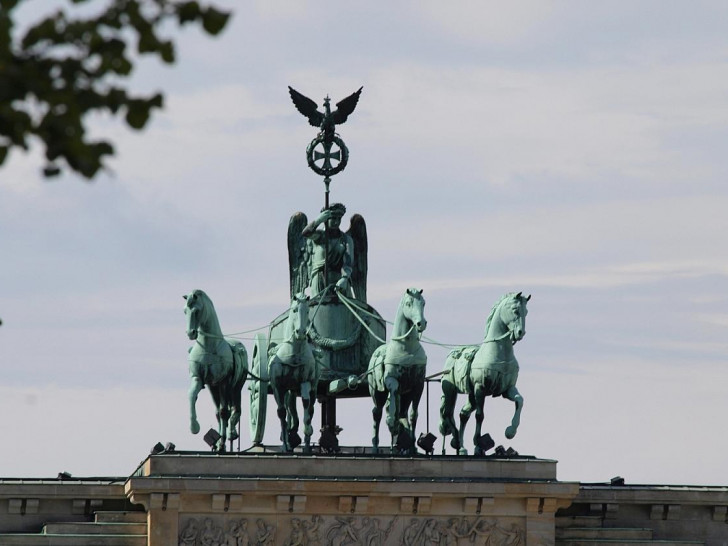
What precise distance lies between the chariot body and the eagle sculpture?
1722 millimetres

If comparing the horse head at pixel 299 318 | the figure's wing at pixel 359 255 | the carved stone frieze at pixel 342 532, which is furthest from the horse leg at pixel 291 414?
the figure's wing at pixel 359 255

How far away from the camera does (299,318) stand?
36594 mm

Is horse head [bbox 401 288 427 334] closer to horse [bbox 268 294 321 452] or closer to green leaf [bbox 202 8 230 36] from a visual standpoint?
horse [bbox 268 294 321 452]

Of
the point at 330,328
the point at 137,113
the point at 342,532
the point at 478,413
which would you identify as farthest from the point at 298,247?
the point at 137,113

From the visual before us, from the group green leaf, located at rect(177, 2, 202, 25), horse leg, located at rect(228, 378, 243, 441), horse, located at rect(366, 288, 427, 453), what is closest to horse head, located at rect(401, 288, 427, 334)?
horse, located at rect(366, 288, 427, 453)

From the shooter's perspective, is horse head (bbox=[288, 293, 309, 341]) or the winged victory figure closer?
horse head (bbox=[288, 293, 309, 341])

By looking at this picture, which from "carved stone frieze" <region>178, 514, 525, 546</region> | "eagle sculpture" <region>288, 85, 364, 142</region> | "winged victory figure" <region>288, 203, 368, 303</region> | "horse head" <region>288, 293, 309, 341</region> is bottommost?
"carved stone frieze" <region>178, 514, 525, 546</region>

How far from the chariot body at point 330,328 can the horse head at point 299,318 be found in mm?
2707

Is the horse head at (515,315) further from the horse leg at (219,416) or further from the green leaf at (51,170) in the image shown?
the green leaf at (51,170)

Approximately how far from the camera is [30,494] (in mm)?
38719

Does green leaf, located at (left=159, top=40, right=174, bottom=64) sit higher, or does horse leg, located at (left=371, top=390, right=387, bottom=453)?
horse leg, located at (left=371, top=390, right=387, bottom=453)

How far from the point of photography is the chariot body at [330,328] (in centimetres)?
4006

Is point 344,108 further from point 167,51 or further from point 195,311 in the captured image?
point 167,51

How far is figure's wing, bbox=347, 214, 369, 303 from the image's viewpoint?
1638 inches
